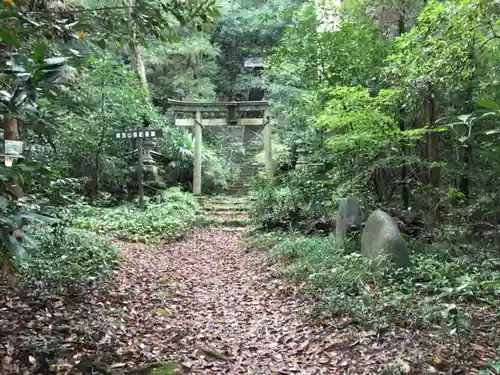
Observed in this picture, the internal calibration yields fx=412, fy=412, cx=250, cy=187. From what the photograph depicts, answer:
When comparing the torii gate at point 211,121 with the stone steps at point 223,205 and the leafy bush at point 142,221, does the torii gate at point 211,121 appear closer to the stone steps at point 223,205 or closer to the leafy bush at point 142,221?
the stone steps at point 223,205

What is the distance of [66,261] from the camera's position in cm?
483

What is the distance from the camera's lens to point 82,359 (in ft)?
9.64

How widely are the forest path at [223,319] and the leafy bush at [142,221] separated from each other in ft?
2.75

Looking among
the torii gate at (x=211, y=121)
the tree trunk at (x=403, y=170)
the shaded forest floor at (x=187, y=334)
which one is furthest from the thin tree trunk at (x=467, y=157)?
the torii gate at (x=211, y=121)

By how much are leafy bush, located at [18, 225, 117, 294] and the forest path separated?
38cm

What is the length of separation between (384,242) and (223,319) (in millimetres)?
2199

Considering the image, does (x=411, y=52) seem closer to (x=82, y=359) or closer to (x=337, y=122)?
(x=337, y=122)

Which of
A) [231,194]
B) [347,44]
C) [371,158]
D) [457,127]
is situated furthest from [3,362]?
[231,194]

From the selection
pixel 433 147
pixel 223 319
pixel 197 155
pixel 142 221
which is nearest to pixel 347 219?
pixel 433 147

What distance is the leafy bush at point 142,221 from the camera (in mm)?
8102

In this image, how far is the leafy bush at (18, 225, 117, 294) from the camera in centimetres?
424

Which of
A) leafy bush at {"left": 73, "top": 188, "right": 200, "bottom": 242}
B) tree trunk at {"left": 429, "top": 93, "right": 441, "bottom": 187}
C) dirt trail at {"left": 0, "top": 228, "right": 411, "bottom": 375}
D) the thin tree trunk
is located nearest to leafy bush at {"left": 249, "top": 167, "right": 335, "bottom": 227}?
leafy bush at {"left": 73, "top": 188, "right": 200, "bottom": 242}

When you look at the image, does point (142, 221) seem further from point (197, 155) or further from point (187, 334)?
point (197, 155)

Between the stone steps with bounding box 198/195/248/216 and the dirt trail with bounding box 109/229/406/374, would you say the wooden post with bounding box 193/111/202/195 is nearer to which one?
the stone steps with bounding box 198/195/248/216
